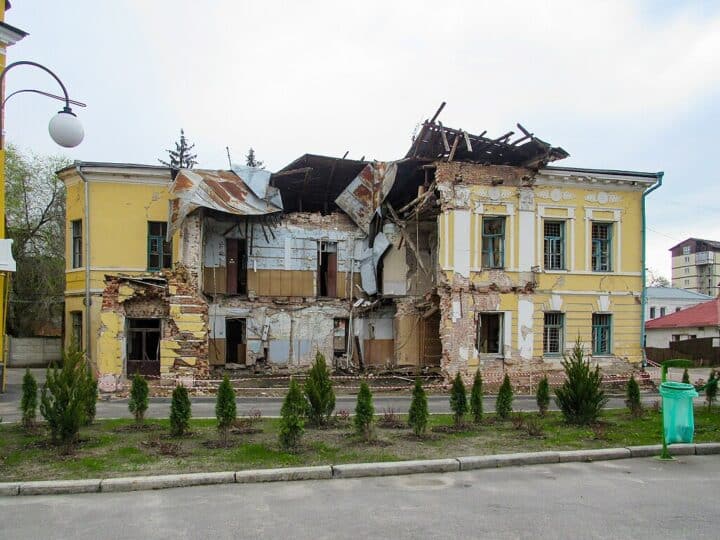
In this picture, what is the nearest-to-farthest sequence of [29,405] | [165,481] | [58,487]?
[58,487]
[165,481]
[29,405]

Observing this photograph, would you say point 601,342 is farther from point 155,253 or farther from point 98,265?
point 98,265

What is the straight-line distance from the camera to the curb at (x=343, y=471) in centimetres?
789

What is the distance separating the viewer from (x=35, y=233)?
33406 millimetres

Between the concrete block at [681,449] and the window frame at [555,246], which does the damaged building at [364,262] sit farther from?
the concrete block at [681,449]

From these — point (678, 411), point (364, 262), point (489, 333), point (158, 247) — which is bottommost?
point (678, 411)

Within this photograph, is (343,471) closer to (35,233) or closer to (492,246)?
(492,246)

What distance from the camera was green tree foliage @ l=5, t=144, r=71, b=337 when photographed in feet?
107

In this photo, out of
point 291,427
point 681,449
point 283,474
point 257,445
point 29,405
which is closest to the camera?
point 283,474

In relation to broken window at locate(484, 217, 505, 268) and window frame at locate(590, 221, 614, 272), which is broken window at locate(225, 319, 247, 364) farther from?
window frame at locate(590, 221, 614, 272)

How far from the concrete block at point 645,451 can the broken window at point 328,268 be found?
17020mm

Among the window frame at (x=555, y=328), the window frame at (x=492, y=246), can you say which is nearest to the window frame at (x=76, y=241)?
the window frame at (x=492, y=246)

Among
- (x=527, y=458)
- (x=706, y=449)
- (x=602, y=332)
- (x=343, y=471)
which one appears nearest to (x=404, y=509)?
(x=343, y=471)

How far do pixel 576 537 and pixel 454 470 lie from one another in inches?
125

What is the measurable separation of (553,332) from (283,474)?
17681 mm
